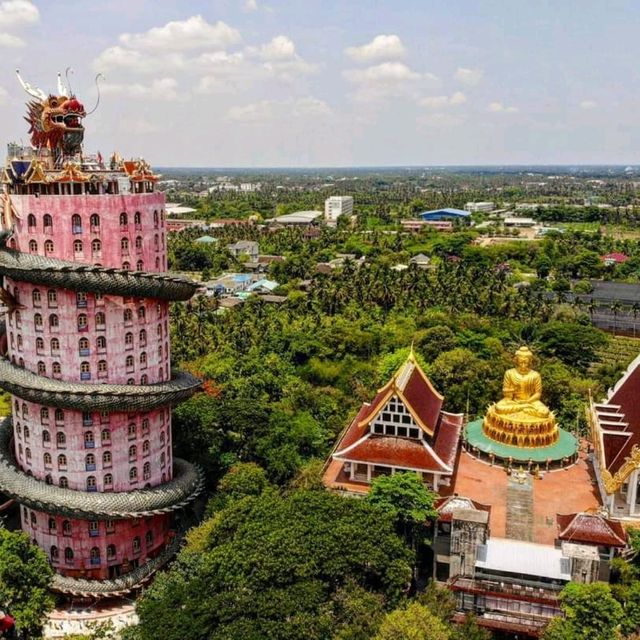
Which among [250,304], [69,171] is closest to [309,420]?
[69,171]

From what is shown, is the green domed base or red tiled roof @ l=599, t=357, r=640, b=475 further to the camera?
the green domed base

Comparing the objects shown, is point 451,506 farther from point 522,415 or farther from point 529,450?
point 522,415

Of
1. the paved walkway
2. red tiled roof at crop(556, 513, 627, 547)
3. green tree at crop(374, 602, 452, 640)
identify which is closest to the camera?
green tree at crop(374, 602, 452, 640)

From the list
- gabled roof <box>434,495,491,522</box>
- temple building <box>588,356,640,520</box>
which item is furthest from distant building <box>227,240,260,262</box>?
gabled roof <box>434,495,491,522</box>

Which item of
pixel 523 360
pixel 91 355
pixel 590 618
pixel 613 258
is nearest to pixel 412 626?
pixel 590 618

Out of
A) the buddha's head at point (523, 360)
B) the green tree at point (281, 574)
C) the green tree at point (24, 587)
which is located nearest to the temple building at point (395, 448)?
the green tree at point (281, 574)

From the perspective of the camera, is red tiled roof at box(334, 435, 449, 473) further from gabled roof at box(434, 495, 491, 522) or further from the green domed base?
the green domed base
